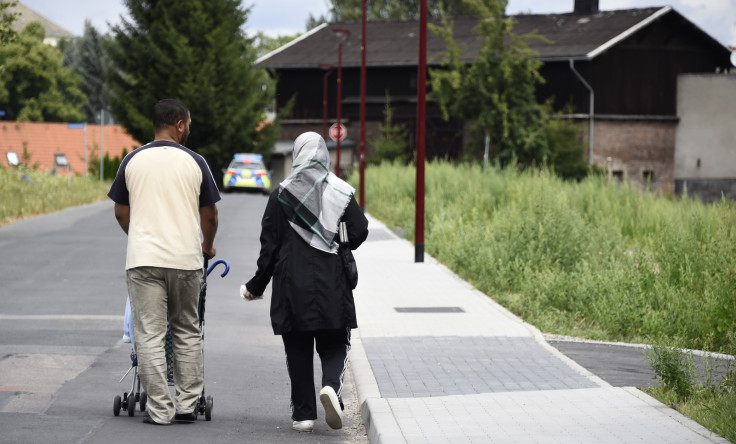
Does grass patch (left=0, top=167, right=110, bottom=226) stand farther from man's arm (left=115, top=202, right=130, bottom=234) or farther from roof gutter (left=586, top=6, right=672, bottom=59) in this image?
roof gutter (left=586, top=6, right=672, bottom=59)

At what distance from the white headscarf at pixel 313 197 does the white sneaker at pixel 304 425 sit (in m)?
1.04

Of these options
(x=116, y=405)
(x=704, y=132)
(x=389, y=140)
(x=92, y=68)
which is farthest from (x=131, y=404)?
(x=92, y=68)

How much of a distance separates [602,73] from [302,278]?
169 feet

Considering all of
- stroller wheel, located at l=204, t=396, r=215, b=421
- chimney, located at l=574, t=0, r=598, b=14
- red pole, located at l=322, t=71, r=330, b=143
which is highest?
chimney, located at l=574, t=0, r=598, b=14

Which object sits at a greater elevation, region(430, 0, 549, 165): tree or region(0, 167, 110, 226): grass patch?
region(430, 0, 549, 165): tree

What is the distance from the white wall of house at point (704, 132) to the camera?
188ft

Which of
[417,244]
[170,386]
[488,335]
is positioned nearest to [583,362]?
[488,335]

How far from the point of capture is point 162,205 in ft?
22.2

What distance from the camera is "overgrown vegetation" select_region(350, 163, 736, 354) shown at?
1085cm

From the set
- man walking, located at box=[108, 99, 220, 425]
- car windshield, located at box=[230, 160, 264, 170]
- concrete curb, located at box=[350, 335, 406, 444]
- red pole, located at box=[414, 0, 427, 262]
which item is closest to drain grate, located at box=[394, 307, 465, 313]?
concrete curb, located at box=[350, 335, 406, 444]

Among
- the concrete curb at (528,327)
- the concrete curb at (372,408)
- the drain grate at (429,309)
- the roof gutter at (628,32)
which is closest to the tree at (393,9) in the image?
the roof gutter at (628,32)

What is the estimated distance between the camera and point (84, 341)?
34.1 feet

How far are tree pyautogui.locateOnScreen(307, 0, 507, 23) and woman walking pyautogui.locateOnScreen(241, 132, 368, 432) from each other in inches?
2886

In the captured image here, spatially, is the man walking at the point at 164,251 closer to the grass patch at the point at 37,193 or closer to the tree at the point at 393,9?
the grass patch at the point at 37,193
